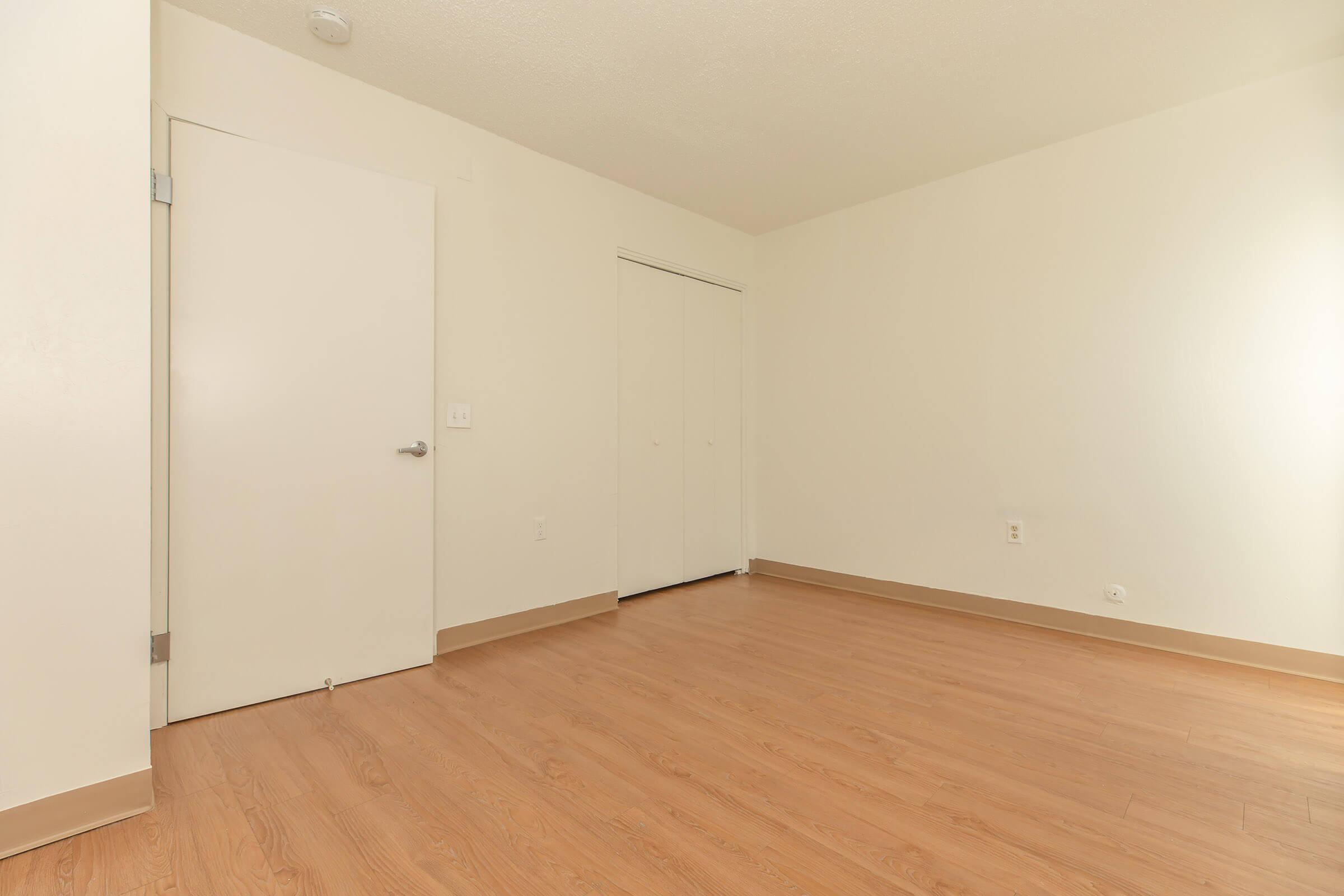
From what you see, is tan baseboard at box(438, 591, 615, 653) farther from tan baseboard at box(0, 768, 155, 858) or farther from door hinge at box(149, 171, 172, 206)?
door hinge at box(149, 171, 172, 206)

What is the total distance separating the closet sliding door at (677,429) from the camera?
3.88 m

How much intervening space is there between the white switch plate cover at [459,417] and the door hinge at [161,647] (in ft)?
4.18

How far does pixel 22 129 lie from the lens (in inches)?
60.7

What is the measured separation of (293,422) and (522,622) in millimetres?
1459

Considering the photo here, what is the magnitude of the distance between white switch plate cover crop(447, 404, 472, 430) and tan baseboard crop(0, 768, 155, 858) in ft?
5.37

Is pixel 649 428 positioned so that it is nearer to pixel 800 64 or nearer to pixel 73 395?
pixel 800 64

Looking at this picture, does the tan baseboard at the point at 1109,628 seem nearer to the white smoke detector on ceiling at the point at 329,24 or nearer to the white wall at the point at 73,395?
the white wall at the point at 73,395

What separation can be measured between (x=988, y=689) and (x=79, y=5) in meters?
3.56

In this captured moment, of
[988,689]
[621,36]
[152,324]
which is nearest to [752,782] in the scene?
[988,689]

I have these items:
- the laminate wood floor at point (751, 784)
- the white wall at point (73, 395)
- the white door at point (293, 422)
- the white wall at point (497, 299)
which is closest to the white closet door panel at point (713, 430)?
the white wall at point (497, 299)

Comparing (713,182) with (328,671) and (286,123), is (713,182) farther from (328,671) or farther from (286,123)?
(328,671)

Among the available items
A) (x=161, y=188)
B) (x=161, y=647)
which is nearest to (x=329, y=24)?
(x=161, y=188)

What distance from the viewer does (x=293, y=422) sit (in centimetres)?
240

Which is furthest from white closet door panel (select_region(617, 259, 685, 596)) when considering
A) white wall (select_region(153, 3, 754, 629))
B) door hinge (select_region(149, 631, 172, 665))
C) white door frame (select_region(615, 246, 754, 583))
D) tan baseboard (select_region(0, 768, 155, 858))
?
tan baseboard (select_region(0, 768, 155, 858))
